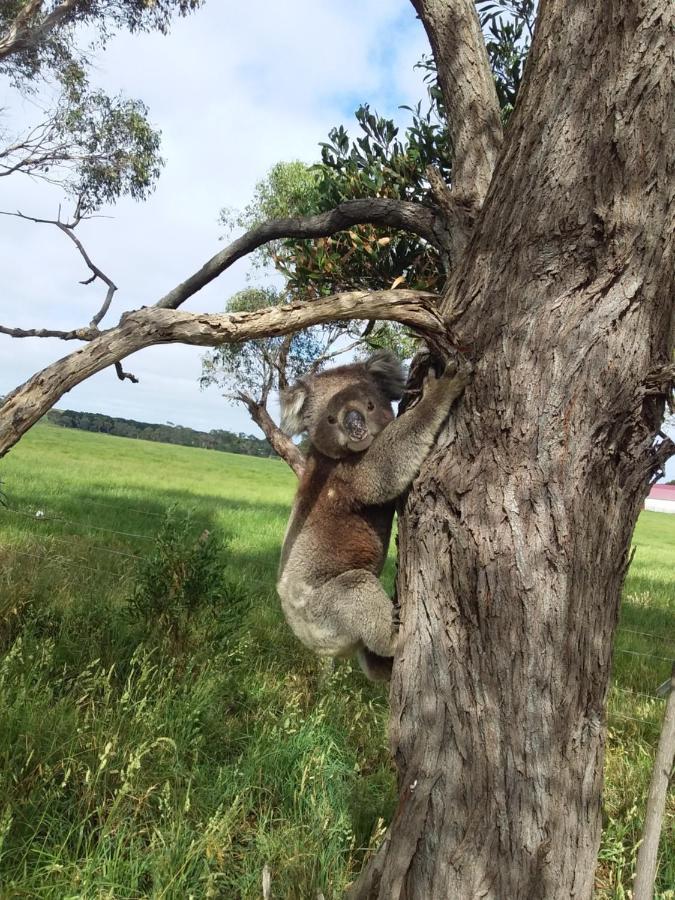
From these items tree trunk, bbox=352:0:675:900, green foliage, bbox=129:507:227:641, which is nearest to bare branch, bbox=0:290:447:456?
tree trunk, bbox=352:0:675:900

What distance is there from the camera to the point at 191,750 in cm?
353

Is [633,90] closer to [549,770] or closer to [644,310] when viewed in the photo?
[644,310]

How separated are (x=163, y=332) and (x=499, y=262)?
1147mm

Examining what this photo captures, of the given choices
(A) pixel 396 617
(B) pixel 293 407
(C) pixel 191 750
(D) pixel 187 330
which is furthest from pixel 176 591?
(D) pixel 187 330

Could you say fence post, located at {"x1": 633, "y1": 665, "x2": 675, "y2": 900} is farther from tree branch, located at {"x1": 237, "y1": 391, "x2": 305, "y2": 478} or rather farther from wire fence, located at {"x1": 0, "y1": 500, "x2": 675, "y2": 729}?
tree branch, located at {"x1": 237, "y1": 391, "x2": 305, "y2": 478}

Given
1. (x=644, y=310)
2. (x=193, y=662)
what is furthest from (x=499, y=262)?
(x=193, y=662)

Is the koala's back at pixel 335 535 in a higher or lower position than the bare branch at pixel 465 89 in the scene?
lower

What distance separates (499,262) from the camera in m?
2.26

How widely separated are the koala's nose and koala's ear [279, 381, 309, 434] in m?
0.50

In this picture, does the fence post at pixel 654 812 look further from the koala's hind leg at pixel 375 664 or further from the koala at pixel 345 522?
the koala's hind leg at pixel 375 664

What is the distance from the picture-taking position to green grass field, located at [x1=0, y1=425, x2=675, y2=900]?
9.05ft

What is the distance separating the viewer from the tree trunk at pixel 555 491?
2086 millimetres

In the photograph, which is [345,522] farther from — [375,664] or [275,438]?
[275,438]

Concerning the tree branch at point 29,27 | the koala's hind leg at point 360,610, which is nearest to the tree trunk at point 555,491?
the koala's hind leg at point 360,610
